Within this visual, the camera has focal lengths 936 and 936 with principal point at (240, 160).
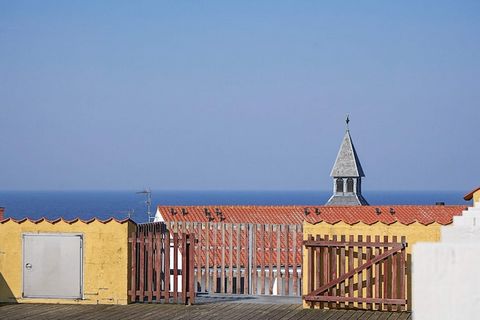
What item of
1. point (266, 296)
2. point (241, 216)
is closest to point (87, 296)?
point (266, 296)

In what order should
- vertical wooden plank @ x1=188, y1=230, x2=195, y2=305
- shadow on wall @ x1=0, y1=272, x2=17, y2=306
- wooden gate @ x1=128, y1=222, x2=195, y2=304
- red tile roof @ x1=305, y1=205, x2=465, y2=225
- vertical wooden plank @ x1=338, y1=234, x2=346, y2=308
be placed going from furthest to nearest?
red tile roof @ x1=305, y1=205, x2=465, y2=225, shadow on wall @ x1=0, y1=272, x2=17, y2=306, wooden gate @ x1=128, y1=222, x2=195, y2=304, vertical wooden plank @ x1=188, y1=230, x2=195, y2=305, vertical wooden plank @ x1=338, y1=234, x2=346, y2=308

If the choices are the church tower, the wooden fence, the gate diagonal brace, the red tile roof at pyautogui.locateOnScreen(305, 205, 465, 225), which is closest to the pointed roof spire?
the church tower

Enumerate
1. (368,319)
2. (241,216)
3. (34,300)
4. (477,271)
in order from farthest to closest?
(241,216), (34,300), (368,319), (477,271)

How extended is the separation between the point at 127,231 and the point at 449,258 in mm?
12126

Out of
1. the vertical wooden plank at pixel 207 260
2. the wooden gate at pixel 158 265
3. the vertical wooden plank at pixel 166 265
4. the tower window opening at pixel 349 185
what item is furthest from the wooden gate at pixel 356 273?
the tower window opening at pixel 349 185

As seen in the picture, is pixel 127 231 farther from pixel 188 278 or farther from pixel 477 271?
pixel 477 271

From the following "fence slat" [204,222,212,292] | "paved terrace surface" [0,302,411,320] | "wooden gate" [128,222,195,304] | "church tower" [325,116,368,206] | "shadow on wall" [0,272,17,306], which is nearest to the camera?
"paved terrace surface" [0,302,411,320]

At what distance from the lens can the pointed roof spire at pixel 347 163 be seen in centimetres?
9019

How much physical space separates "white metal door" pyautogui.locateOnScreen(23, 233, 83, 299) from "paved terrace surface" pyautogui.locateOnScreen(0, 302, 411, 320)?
33 cm

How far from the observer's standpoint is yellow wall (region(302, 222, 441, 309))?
656 inches

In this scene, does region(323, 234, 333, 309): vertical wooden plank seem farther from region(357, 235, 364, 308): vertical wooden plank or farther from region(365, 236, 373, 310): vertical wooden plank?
region(365, 236, 373, 310): vertical wooden plank

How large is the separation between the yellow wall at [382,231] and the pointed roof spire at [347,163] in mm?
73121

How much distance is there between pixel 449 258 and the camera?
584cm

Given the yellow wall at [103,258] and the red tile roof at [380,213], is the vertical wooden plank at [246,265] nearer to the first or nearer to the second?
the yellow wall at [103,258]
